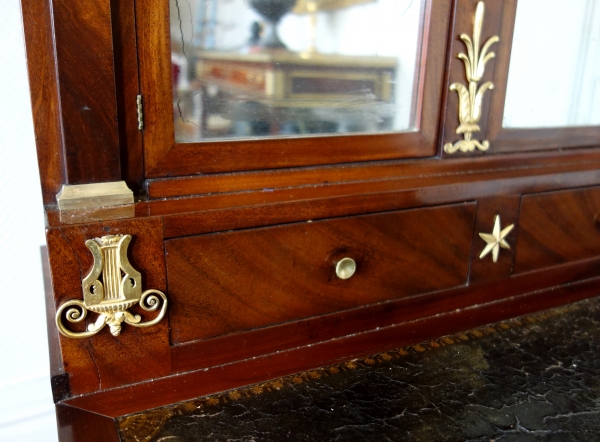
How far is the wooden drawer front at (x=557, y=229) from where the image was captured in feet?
2.39

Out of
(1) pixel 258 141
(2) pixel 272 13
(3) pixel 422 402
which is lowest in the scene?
(3) pixel 422 402

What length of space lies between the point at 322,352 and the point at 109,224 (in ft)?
0.91

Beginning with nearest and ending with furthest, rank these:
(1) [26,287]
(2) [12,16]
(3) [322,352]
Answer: (3) [322,352] → (2) [12,16] → (1) [26,287]

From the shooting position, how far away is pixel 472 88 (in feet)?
2.21

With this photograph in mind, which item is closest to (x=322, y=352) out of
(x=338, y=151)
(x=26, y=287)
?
(x=338, y=151)

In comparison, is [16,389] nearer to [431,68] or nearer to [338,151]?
[338,151]

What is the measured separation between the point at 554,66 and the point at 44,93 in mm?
646

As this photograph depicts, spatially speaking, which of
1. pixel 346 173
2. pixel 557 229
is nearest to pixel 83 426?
pixel 346 173

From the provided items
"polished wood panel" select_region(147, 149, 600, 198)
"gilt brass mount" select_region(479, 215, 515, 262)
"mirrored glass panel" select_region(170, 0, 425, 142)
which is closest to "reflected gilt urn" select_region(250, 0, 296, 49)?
"mirrored glass panel" select_region(170, 0, 425, 142)

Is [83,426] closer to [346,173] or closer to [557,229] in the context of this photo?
[346,173]

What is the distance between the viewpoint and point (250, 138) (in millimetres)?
574

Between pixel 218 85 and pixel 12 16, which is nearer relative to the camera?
pixel 218 85

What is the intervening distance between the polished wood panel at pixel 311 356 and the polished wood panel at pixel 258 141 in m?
0.21

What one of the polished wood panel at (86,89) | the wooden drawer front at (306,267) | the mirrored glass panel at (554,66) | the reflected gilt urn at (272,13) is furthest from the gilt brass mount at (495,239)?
the polished wood panel at (86,89)
